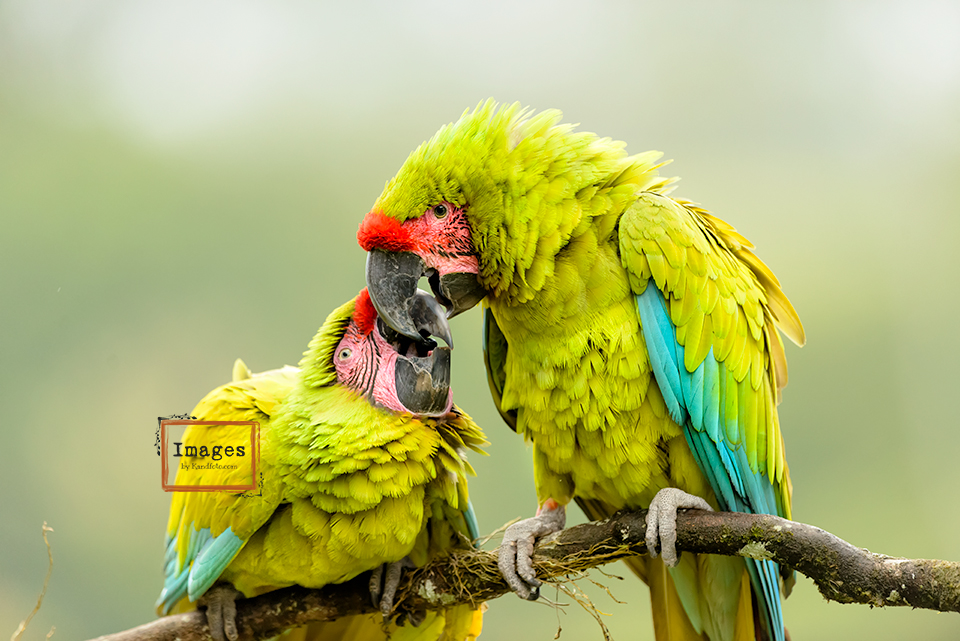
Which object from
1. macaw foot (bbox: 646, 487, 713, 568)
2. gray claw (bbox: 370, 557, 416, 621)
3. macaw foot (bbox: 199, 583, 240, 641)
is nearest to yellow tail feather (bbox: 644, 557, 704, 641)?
macaw foot (bbox: 646, 487, 713, 568)

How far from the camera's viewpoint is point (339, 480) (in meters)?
1.46

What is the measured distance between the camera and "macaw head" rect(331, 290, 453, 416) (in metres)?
1.54

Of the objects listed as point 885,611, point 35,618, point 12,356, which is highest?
point 12,356

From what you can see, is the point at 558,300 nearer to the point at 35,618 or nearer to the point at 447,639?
the point at 447,639

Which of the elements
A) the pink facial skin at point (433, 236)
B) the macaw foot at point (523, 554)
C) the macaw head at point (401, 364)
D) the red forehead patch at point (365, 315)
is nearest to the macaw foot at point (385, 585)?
the macaw foot at point (523, 554)

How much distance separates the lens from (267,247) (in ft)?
10.3

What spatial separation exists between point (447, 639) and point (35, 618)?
2227 millimetres

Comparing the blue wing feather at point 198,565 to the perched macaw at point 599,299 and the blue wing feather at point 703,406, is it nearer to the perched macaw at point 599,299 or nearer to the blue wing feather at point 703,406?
the perched macaw at point 599,299

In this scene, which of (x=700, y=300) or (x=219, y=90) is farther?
(x=219, y=90)

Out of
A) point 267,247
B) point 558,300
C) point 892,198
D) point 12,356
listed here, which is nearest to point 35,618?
point 12,356

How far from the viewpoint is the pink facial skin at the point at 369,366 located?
61.2 inches

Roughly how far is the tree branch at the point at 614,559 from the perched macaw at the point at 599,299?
6 cm

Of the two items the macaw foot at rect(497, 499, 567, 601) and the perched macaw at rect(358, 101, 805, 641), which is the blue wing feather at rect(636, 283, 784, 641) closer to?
the perched macaw at rect(358, 101, 805, 641)

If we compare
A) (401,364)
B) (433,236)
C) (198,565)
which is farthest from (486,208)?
(198,565)
